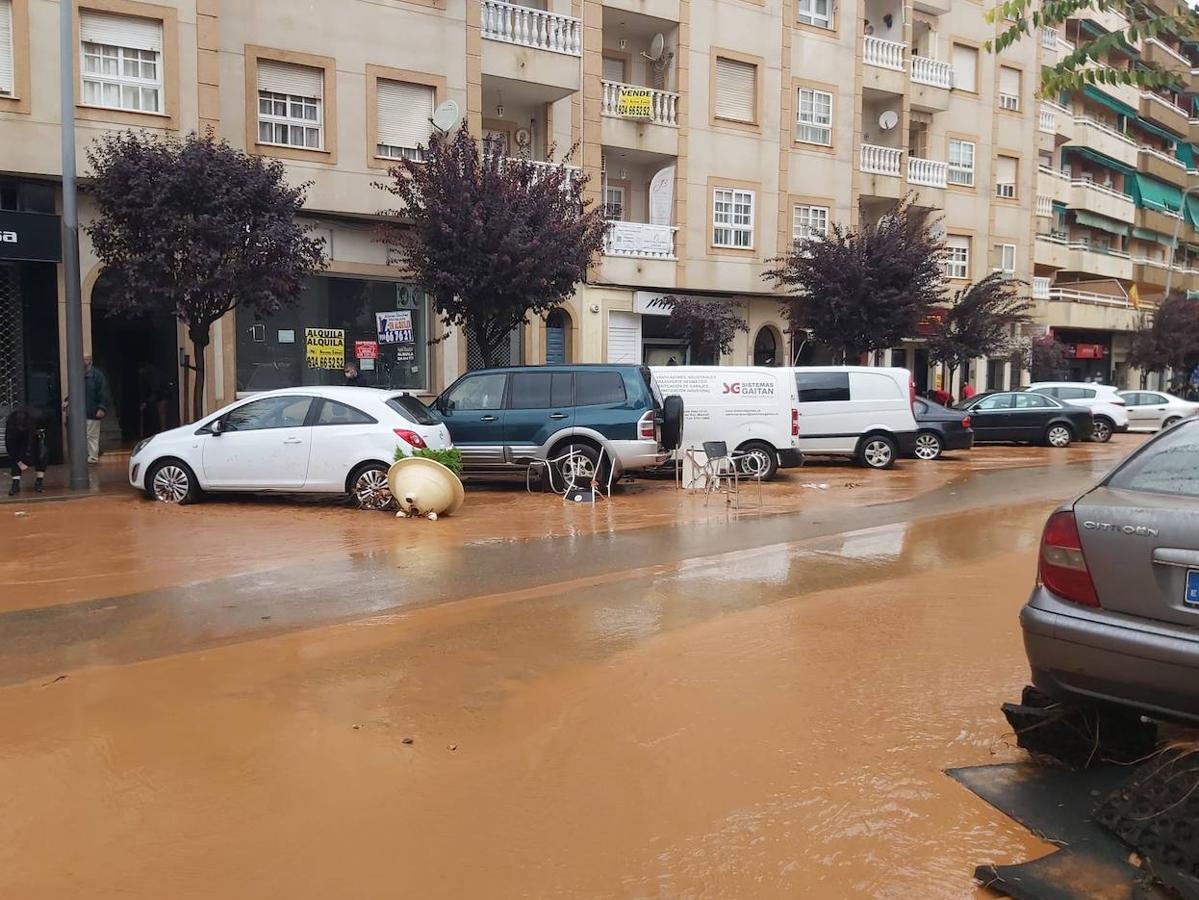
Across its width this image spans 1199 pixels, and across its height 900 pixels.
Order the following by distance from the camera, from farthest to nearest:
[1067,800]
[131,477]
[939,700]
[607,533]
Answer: [131,477]
[607,533]
[939,700]
[1067,800]

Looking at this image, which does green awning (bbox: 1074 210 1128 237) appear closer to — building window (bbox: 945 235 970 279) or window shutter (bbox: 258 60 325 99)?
building window (bbox: 945 235 970 279)

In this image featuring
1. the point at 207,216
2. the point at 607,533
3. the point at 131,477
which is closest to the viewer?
the point at 607,533

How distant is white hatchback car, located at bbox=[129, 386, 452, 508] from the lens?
12.1m

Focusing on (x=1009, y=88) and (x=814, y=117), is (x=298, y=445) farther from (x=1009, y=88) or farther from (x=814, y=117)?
(x=1009, y=88)

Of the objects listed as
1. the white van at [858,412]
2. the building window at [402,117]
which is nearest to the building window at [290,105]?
the building window at [402,117]

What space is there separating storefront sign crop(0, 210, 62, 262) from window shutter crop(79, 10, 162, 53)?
316 cm

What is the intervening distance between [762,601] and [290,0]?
51.9 feet

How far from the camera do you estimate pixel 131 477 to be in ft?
41.7

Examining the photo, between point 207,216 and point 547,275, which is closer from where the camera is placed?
point 207,216

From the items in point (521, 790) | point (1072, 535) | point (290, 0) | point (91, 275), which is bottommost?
point (521, 790)

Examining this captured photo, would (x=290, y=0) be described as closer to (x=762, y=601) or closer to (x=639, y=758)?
(x=762, y=601)

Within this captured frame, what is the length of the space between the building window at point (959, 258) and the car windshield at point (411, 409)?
79.8 ft

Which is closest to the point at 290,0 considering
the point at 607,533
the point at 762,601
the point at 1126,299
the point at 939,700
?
the point at 607,533

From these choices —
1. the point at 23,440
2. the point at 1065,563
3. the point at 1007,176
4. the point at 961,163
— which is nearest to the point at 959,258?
the point at 961,163
